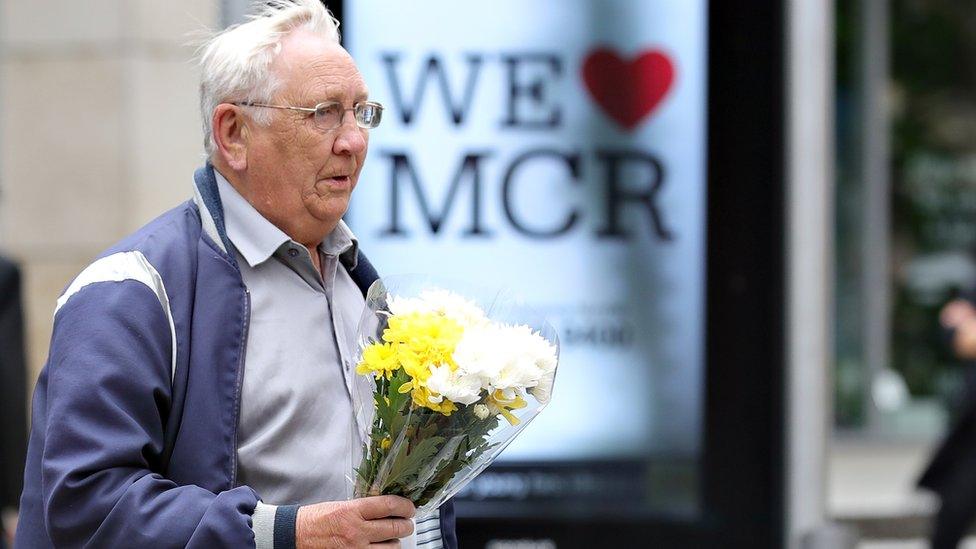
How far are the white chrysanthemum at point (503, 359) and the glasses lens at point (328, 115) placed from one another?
42 cm

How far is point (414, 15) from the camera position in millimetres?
4516

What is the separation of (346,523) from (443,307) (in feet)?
1.14

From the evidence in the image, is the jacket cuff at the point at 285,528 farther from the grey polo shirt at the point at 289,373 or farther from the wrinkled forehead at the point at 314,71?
the wrinkled forehead at the point at 314,71

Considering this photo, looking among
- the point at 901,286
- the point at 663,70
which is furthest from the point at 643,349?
the point at 901,286

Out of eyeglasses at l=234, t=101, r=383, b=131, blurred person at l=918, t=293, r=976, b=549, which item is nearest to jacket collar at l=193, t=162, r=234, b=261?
eyeglasses at l=234, t=101, r=383, b=131

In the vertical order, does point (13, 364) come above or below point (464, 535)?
above

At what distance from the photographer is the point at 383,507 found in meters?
2.16

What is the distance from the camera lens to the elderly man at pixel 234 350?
2131 millimetres

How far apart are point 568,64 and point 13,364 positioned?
5.95 ft

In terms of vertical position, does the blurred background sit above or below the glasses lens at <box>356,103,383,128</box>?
below

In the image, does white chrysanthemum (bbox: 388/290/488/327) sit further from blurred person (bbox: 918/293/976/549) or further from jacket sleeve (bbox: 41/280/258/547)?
blurred person (bbox: 918/293/976/549)

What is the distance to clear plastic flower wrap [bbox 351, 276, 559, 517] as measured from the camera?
7.01 ft

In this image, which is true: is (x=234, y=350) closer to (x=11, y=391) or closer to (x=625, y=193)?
(x=11, y=391)

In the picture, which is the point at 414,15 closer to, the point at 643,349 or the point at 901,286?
the point at 643,349
